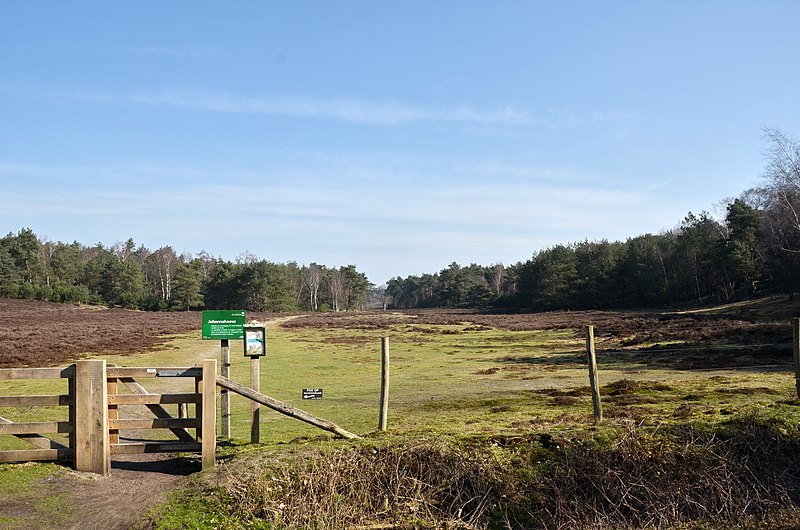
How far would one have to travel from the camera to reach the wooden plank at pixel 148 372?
8586 millimetres

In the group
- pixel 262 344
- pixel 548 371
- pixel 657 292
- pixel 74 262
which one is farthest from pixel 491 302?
pixel 262 344

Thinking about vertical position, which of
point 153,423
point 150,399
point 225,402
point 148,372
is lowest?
point 225,402

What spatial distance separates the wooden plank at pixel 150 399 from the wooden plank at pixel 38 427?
65 cm

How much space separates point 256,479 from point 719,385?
14.0 m

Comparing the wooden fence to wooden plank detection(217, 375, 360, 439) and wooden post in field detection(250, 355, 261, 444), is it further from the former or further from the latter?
wooden post in field detection(250, 355, 261, 444)

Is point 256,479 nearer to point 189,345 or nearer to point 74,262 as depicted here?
point 189,345

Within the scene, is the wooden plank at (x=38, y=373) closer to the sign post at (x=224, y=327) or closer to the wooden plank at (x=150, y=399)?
the wooden plank at (x=150, y=399)

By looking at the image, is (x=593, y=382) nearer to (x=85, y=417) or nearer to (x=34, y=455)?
(x=85, y=417)

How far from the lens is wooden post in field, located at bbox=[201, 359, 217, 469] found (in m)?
8.76

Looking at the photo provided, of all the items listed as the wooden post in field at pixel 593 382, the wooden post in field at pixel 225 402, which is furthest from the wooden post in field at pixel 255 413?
the wooden post in field at pixel 593 382

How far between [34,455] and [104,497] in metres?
1.59

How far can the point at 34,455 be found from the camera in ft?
27.4

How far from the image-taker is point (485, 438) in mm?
9156

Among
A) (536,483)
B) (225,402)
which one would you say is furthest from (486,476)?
(225,402)
